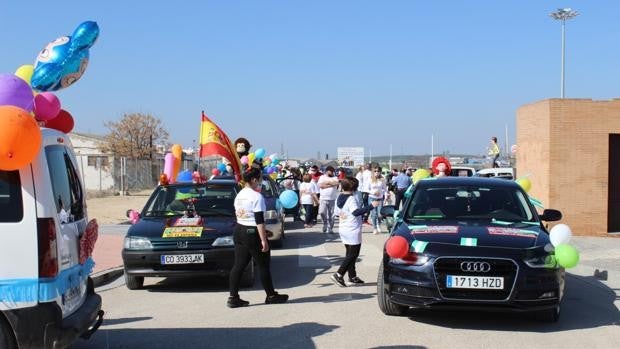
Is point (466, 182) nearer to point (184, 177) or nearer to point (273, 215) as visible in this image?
point (184, 177)

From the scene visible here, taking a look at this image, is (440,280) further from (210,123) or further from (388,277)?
(210,123)

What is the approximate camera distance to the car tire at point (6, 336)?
14.4 feet

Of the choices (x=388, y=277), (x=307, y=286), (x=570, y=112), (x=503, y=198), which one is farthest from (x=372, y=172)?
(x=388, y=277)

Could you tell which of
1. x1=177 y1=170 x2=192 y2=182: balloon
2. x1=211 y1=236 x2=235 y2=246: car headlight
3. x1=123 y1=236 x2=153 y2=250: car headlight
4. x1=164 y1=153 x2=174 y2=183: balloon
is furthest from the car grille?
x1=164 y1=153 x2=174 y2=183: balloon

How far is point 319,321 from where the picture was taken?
7246mm

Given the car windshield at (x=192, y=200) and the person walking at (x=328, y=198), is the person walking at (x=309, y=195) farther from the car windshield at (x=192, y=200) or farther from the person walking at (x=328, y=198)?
the car windshield at (x=192, y=200)

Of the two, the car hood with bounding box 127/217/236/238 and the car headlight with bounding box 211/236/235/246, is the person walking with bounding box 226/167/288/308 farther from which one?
the car hood with bounding box 127/217/236/238

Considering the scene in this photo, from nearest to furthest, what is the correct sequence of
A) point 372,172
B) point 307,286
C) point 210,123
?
point 307,286
point 210,123
point 372,172

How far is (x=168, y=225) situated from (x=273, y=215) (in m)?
4.46

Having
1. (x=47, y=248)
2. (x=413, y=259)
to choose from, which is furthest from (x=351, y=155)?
(x=47, y=248)

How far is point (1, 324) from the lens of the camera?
4.39 metres

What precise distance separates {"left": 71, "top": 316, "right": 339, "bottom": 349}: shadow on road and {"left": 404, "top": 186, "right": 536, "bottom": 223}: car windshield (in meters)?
1.99

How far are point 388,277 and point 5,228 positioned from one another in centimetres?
405

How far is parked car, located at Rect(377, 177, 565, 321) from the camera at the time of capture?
256 inches
